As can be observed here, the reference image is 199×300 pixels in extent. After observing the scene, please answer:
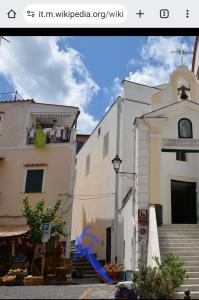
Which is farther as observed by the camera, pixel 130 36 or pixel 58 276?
pixel 58 276

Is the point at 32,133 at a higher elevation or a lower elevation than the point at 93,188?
higher

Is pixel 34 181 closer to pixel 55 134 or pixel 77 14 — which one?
pixel 55 134

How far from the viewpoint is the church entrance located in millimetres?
17875

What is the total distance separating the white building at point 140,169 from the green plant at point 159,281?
225 cm

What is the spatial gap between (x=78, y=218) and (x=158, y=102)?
516 inches

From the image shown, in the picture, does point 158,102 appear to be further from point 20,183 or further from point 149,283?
point 149,283

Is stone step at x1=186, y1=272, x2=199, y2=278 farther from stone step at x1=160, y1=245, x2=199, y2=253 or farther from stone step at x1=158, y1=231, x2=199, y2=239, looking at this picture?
stone step at x1=158, y1=231, x2=199, y2=239

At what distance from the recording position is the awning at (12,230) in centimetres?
1538

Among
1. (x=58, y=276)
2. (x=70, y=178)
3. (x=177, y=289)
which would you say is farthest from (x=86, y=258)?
(x=177, y=289)

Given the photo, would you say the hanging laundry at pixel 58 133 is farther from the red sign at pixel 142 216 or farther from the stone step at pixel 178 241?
the stone step at pixel 178 241

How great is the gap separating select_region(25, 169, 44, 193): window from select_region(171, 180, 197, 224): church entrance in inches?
263

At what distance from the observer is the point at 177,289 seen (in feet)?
28.8

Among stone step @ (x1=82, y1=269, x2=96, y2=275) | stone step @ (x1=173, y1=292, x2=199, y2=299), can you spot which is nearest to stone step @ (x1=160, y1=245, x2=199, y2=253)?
stone step @ (x1=173, y1=292, x2=199, y2=299)

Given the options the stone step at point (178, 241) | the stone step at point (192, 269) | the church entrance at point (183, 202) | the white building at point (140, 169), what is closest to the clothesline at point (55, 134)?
the white building at point (140, 169)
